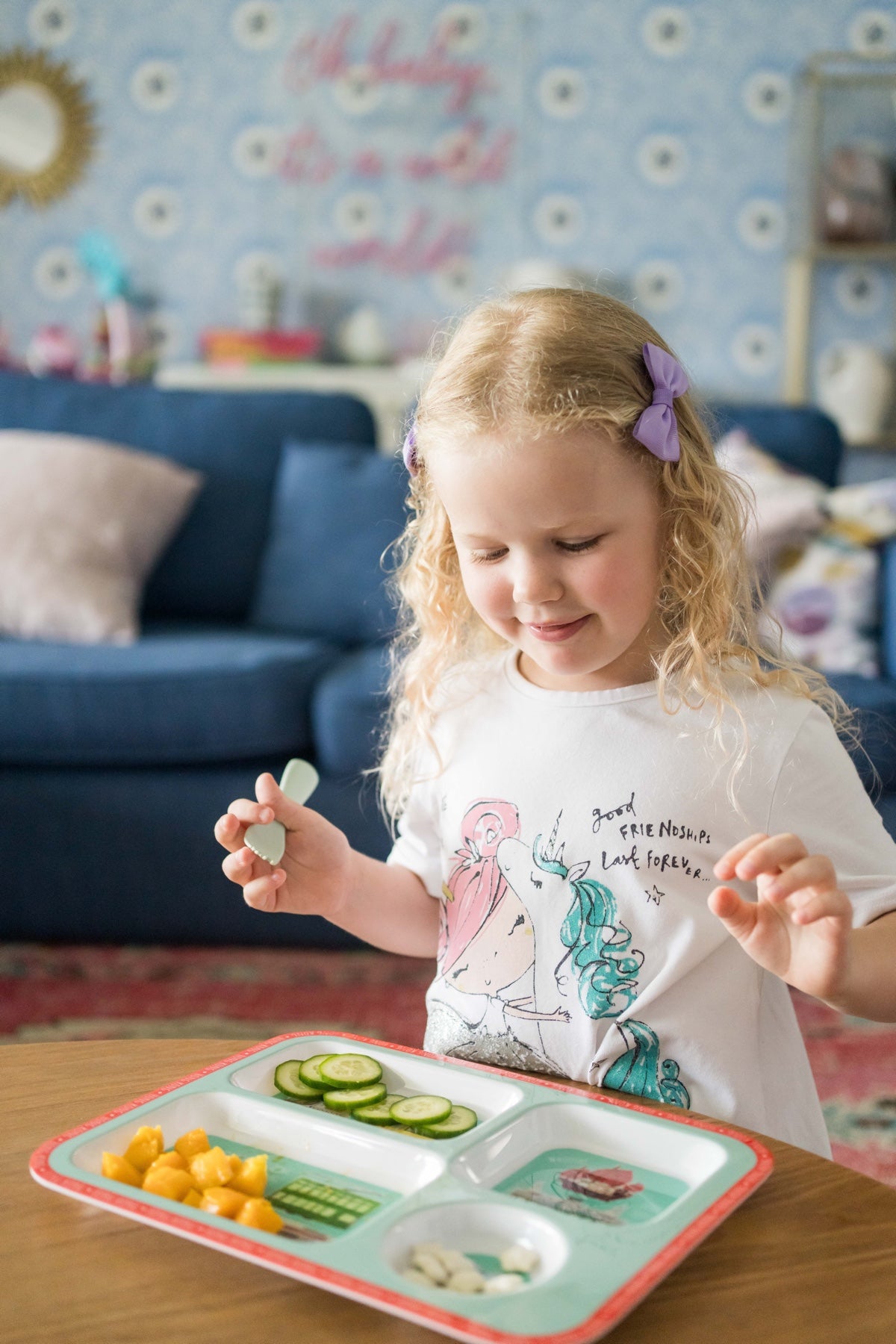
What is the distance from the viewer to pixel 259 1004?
6.20 feet

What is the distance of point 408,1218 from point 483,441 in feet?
1.51

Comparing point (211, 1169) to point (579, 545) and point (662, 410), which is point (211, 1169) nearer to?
point (579, 545)

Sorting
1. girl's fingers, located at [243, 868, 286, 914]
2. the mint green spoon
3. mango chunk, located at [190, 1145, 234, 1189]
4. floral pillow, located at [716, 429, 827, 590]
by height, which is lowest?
mango chunk, located at [190, 1145, 234, 1189]

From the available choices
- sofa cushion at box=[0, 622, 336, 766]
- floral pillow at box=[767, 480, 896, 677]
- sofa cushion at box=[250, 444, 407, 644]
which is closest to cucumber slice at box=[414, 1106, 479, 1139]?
sofa cushion at box=[0, 622, 336, 766]

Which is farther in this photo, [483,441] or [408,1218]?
[483,441]

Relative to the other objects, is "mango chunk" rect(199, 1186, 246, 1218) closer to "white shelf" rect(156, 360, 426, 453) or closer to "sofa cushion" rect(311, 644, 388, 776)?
"sofa cushion" rect(311, 644, 388, 776)

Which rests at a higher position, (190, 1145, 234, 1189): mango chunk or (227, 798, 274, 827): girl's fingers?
(227, 798, 274, 827): girl's fingers

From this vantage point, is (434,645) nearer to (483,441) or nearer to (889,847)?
(483,441)

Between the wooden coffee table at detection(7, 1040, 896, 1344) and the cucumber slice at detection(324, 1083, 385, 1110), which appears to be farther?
the cucumber slice at detection(324, 1083, 385, 1110)

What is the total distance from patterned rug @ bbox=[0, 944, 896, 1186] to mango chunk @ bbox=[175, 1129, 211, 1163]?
3.20 feet

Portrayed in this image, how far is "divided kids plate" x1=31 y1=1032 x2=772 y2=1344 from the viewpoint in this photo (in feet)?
1.78

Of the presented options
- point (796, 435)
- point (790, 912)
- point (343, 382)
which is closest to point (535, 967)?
point (790, 912)

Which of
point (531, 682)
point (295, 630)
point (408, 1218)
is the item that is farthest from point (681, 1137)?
point (295, 630)

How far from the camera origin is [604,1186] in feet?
2.17
